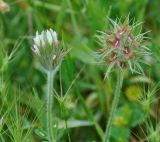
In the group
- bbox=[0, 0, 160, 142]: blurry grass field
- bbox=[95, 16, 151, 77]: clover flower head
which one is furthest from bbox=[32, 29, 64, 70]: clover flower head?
bbox=[0, 0, 160, 142]: blurry grass field

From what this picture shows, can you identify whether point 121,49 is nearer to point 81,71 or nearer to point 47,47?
point 47,47

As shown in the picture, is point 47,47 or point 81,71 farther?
point 81,71

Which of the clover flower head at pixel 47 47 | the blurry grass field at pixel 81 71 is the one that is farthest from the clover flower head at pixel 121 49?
the blurry grass field at pixel 81 71

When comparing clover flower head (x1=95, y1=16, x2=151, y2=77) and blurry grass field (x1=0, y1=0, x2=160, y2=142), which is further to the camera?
blurry grass field (x1=0, y1=0, x2=160, y2=142)

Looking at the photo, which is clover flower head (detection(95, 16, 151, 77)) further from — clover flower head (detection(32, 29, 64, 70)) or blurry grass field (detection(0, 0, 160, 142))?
blurry grass field (detection(0, 0, 160, 142))

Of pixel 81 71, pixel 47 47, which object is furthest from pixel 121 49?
pixel 81 71

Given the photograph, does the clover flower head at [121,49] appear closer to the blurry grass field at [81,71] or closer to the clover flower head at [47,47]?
the clover flower head at [47,47]

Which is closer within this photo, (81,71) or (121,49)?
(121,49)

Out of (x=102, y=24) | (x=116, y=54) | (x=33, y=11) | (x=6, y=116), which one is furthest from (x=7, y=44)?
(x=116, y=54)

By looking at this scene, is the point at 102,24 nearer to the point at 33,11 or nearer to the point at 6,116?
the point at 33,11
